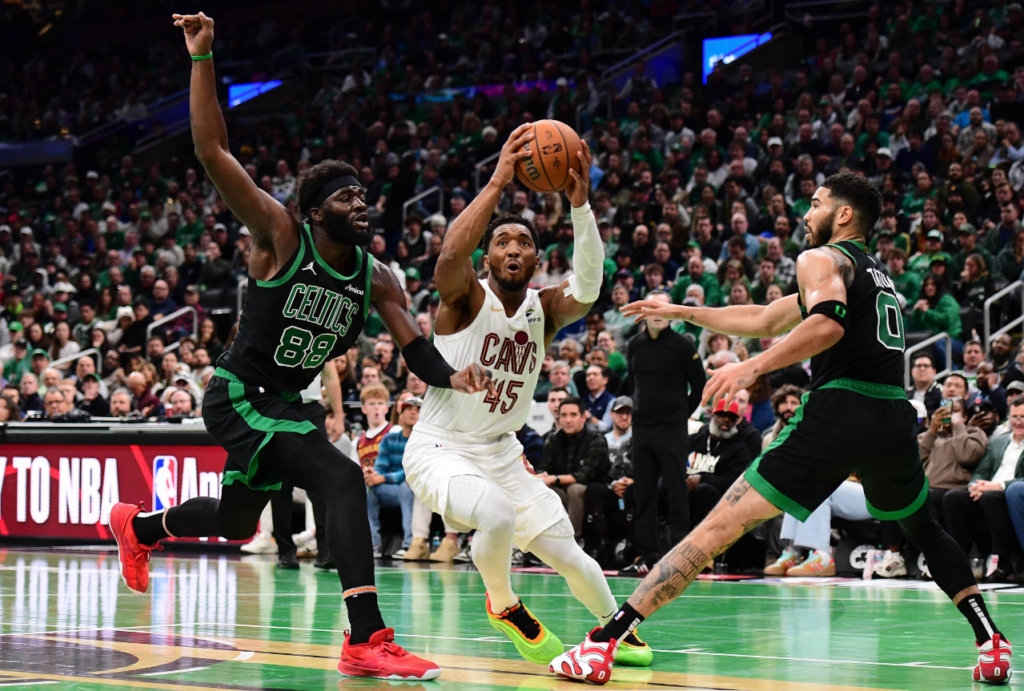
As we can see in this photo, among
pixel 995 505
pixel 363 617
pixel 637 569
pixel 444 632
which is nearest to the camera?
pixel 363 617

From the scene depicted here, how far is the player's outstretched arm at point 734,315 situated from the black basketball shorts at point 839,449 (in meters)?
0.39

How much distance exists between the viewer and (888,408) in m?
5.72

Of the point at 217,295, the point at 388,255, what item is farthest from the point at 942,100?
the point at 217,295

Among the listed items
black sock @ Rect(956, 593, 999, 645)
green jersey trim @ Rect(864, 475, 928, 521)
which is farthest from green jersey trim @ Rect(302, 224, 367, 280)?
black sock @ Rect(956, 593, 999, 645)

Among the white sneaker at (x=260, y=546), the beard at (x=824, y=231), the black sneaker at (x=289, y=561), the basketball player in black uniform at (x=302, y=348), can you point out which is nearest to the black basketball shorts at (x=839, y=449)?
the beard at (x=824, y=231)

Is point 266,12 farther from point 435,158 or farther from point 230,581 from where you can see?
point 230,581

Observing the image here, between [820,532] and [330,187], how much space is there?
6.61 meters

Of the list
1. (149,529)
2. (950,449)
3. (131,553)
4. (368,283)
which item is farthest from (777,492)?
(950,449)

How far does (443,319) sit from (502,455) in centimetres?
73

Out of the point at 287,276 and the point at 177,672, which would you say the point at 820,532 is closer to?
the point at 287,276

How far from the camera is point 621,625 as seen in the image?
566cm

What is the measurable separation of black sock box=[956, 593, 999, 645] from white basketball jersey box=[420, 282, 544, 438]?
7.24 feet

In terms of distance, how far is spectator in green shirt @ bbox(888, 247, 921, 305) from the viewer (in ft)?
48.5

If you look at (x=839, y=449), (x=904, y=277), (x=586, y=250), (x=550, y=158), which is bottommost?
(x=839, y=449)
